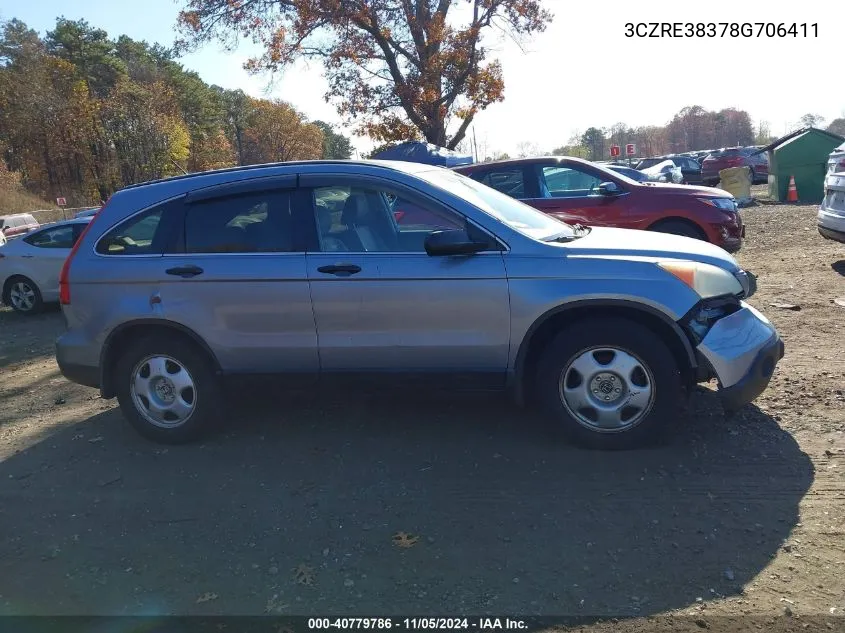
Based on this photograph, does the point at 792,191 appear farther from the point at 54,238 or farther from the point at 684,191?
the point at 54,238

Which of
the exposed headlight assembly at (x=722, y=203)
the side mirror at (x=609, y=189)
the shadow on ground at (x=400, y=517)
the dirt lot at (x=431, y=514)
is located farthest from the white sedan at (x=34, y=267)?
the exposed headlight assembly at (x=722, y=203)

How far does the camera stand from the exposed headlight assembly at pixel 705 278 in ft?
13.7

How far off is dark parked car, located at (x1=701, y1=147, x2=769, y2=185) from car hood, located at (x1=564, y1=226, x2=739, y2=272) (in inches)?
1069

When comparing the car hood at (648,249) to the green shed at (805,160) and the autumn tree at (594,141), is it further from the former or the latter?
the autumn tree at (594,141)

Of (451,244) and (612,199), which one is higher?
(612,199)

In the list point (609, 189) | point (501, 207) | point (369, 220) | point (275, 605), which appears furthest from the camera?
point (609, 189)

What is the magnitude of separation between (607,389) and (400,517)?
1428 mm

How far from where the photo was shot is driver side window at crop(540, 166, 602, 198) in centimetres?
930

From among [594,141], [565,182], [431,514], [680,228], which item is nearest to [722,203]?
[680,228]

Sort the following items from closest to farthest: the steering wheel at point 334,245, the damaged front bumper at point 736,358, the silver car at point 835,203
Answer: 1. the damaged front bumper at point 736,358
2. the steering wheel at point 334,245
3. the silver car at point 835,203

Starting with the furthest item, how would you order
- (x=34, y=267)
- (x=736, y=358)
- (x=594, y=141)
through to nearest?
1. (x=594, y=141)
2. (x=34, y=267)
3. (x=736, y=358)

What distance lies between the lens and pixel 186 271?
15.4ft

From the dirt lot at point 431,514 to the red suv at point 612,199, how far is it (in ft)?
12.3

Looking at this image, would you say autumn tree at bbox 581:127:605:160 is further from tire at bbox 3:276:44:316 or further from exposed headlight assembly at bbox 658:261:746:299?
exposed headlight assembly at bbox 658:261:746:299
